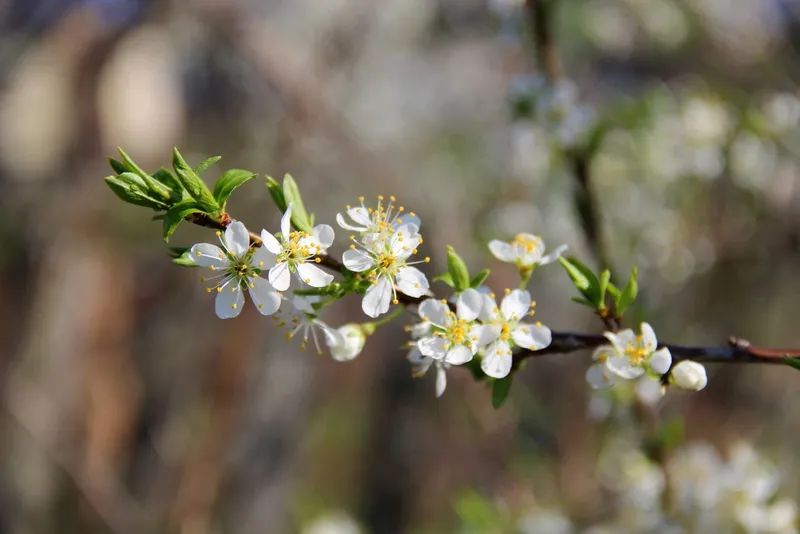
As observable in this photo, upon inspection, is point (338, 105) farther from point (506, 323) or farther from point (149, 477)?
point (506, 323)

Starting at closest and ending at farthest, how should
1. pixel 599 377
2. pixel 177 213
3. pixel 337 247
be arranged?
pixel 177 213, pixel 599 377, pixel 337 247

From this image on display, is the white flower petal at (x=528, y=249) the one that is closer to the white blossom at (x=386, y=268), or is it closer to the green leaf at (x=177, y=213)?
the white blossom at (x=386, y=268)

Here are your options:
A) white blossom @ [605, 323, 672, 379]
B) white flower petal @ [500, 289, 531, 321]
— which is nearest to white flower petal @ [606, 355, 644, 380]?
white blossom @ [605, 323, 672, 379]

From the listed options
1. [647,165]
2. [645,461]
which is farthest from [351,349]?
[647,165]

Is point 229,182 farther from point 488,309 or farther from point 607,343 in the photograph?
point 607,343

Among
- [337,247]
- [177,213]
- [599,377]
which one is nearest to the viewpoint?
[177,213]

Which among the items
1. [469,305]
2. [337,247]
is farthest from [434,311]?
[337,247]
